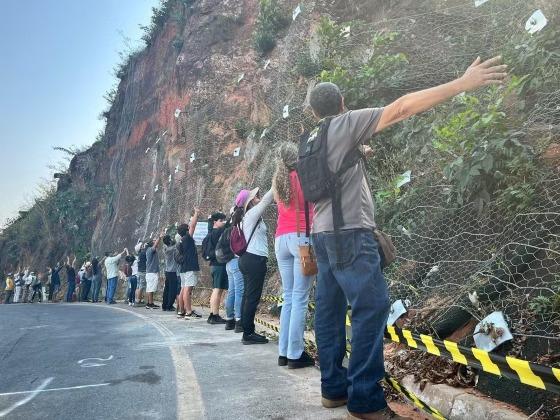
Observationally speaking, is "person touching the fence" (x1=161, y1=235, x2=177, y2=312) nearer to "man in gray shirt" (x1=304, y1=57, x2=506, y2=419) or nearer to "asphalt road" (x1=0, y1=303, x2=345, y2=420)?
"asphalt road" (x1=0, y1=303, x2=345, y2=420)

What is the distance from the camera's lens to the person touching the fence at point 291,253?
13.4 feet

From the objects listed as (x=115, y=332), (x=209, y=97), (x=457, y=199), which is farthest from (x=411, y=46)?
(x=209, y=97)

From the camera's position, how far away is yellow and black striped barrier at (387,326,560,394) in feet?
7.59

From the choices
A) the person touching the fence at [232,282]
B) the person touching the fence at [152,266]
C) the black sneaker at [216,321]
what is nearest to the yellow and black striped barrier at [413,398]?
the person touching the fence at [232,282]

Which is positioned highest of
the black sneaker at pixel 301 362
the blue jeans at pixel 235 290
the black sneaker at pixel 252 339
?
the blue jeans at pixel 235 290

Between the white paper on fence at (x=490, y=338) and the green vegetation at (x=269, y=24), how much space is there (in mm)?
13471

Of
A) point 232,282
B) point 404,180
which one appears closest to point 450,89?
point 404,180

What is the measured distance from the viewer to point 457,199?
4469 mm

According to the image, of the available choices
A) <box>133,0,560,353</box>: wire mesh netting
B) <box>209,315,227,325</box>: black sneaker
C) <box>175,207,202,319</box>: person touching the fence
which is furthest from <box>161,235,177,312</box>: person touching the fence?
<box>209,315,227,325</box>: black sneaker

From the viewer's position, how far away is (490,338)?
3.06m

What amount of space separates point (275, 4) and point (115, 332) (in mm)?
11250

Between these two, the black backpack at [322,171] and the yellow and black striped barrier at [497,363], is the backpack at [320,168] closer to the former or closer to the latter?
the black backpack at [322,171]

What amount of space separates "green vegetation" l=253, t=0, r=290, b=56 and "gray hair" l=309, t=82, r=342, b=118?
12772 millimetres

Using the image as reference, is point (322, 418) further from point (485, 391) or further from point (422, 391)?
point (485, 391)
